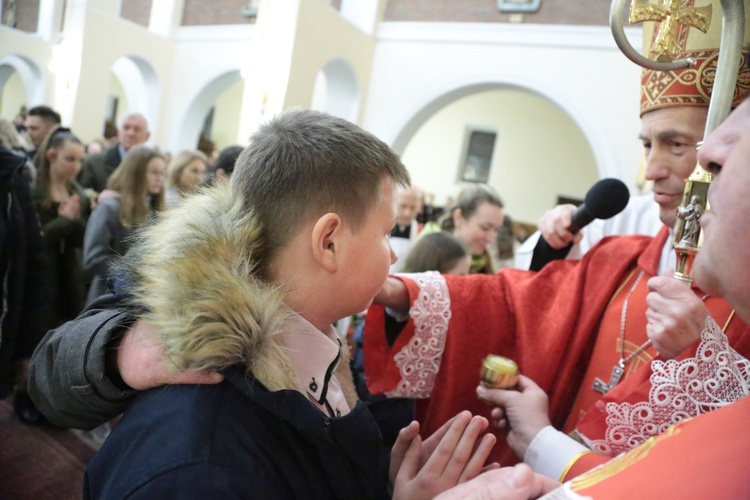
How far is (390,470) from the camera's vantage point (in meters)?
1.17

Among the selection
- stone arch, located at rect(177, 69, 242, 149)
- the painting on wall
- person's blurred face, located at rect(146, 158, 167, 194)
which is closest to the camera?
person's blurred face, located at rect(146, 158, 167, 194)

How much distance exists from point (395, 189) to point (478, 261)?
272 cm

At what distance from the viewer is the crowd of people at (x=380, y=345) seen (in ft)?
2.53

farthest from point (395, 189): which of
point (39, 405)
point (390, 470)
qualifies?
point (39, 405)

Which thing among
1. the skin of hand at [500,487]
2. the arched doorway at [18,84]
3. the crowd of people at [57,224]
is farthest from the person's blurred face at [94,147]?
the skin of hand at [500,487]

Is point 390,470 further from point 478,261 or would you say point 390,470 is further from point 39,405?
point 478,261

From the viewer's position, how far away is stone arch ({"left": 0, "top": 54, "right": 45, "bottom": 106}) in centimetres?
226

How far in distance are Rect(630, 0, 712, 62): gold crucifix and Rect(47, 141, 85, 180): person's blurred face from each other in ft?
10.0

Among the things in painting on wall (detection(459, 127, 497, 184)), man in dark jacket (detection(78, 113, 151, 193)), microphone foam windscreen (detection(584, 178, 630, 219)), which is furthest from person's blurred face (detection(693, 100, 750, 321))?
painting on wall (detection(459, 127, 497, 184))

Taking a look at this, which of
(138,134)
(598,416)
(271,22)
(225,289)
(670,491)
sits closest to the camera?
(670,491)

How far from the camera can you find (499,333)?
1.68 metres

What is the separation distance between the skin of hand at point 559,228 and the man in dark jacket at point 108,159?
3.32 m

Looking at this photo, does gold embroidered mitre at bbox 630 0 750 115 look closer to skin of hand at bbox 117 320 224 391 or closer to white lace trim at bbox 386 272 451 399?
white lace trim at bbox 386 272 451 399

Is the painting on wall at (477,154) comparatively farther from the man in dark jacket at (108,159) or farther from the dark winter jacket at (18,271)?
the dark winter jacket at (18,271)
